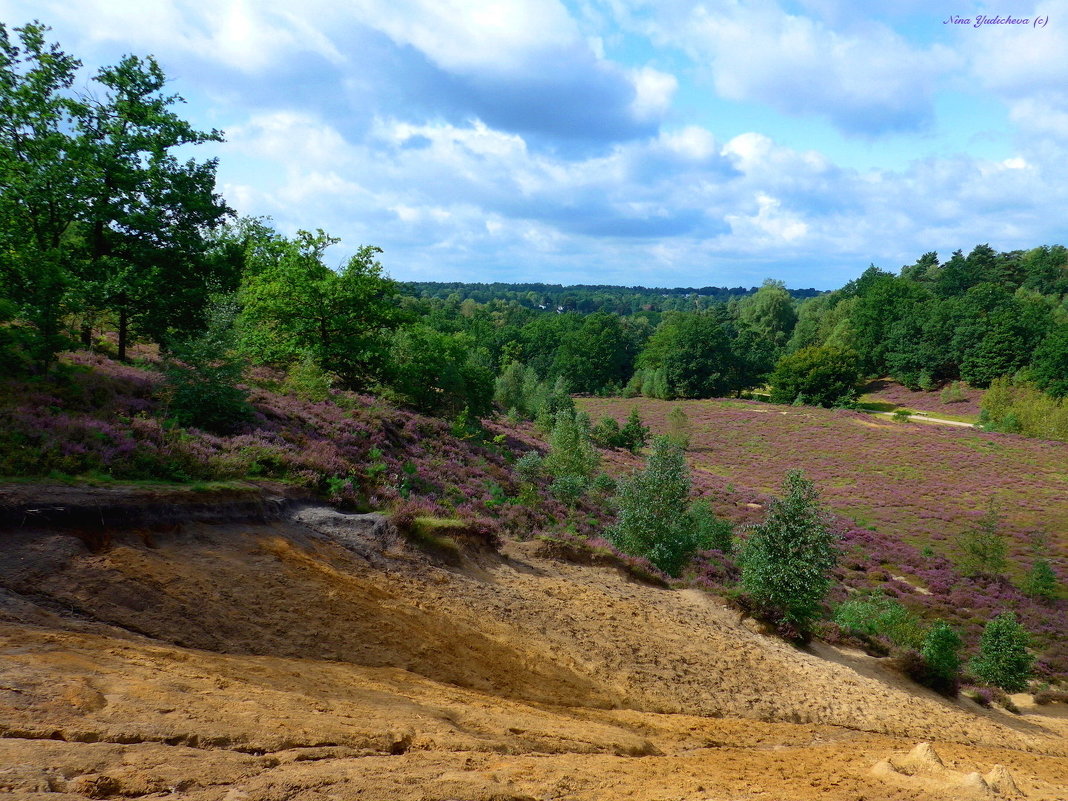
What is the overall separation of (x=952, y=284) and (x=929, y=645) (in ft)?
406

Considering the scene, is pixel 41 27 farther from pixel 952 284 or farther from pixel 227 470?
pixel 952 284

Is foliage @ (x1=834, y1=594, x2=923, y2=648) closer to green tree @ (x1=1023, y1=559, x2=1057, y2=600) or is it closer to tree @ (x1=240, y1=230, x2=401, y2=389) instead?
green tree @ (x1=1023, y1=559, x2=1057, y2=600)

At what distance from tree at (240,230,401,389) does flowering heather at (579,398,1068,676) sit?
1804 cm

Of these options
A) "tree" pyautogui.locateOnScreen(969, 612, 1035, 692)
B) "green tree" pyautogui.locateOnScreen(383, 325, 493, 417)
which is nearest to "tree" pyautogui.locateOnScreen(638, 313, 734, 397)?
"green tree" pyautogui.locateOnScreen(383, 325, 493, 417)

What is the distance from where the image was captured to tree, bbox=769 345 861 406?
8206 centimetres

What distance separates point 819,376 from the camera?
8231 cm

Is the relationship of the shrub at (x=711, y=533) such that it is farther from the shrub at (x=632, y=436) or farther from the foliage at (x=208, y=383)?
the shrub at (x=632, y=436)

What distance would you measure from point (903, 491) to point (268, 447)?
1814 inches

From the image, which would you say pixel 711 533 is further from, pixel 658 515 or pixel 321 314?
pixel 321 314

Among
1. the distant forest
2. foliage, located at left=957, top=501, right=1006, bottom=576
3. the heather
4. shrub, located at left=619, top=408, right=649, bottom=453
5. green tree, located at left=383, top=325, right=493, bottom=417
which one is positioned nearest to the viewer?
the heather

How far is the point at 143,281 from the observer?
57.8 feet

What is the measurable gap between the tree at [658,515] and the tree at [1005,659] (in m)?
9.38

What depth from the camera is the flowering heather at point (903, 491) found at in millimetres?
25312

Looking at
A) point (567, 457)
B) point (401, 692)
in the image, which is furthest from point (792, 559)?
point (567, 457)
